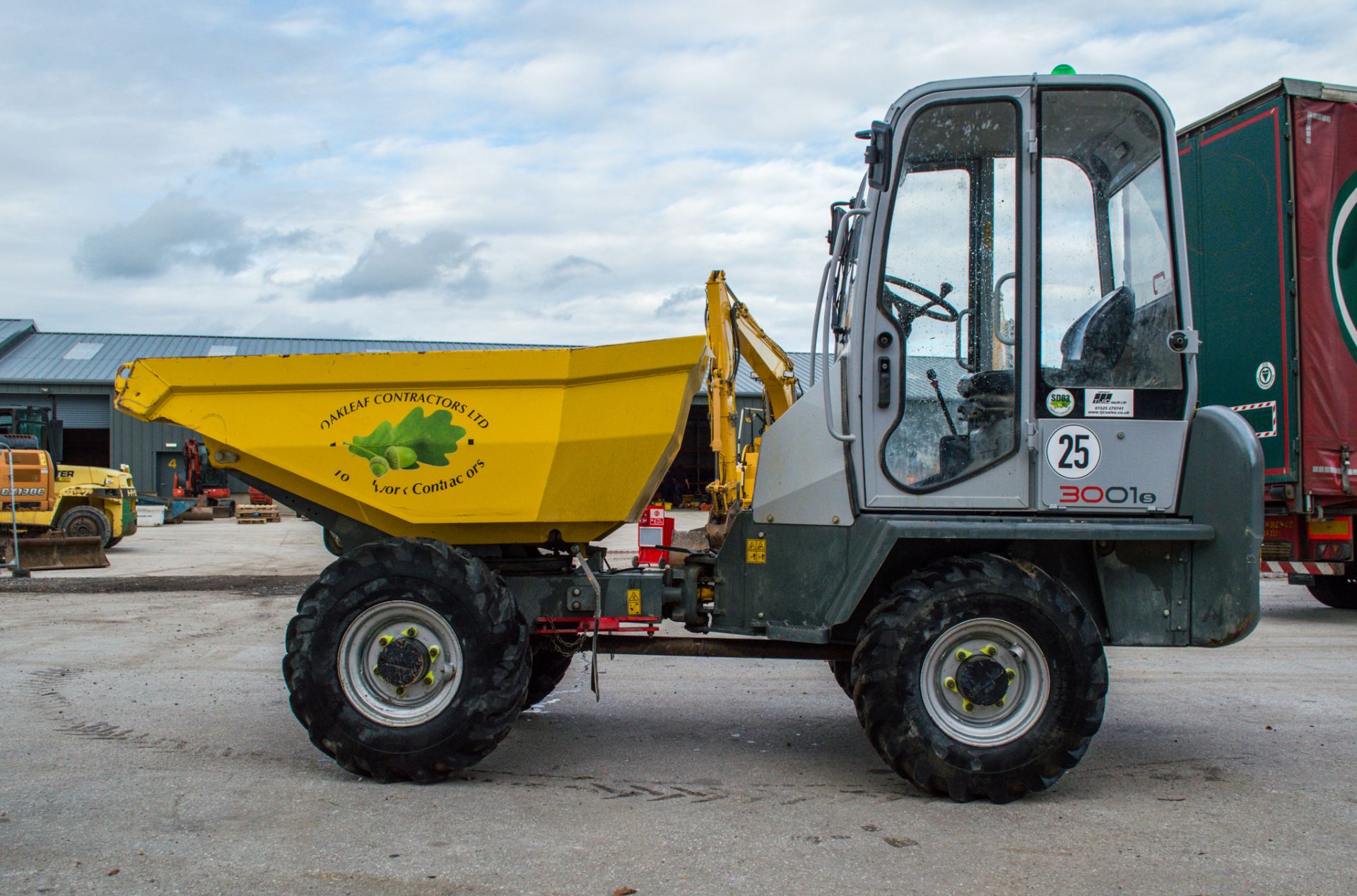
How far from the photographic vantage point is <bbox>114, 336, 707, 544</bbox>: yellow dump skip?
191 inches

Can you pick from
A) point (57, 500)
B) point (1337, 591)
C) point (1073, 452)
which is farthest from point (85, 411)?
point (1073, 452)

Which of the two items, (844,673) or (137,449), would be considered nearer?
(844,673)

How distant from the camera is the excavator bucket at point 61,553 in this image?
1569 cm

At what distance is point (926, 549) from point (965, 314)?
107cm

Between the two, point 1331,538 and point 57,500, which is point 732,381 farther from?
point 57,500

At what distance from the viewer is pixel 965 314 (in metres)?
4.70

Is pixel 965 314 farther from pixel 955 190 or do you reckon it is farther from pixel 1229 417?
pixel 1229 417

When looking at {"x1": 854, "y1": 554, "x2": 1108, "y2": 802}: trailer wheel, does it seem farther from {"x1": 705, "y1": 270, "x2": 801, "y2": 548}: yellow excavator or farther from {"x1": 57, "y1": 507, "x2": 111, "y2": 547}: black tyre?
{"x1": 57, "y1": 507, "x2": 111, "y2": 547}: black tyre

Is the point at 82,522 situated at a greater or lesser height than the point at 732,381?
lesser

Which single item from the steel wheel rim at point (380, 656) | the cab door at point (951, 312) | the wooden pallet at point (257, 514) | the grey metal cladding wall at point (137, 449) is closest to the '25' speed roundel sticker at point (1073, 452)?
the cab door at point (951, 312)

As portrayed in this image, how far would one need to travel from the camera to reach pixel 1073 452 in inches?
180

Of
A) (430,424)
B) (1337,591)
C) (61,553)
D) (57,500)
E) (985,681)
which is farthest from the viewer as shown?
(57,500)

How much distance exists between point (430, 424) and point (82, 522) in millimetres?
17132

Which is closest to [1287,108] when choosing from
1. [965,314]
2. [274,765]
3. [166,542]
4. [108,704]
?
[965,314]
